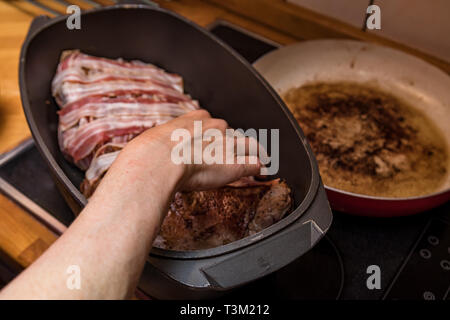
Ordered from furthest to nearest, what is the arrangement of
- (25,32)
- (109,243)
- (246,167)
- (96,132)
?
1. (25,32)
2. (96,132)
3. (246,167)
4. (109,243)

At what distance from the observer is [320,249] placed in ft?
3.10

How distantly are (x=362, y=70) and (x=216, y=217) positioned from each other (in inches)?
27.7

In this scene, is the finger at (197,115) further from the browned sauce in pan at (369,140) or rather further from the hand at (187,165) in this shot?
the browned sauce in pan at (369,140)

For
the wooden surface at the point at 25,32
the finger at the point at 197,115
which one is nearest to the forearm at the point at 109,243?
the finger at the point at 197,115

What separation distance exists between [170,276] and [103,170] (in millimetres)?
359

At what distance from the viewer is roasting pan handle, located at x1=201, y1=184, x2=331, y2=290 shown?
58 cm

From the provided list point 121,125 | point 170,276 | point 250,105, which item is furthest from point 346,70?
point 170,276

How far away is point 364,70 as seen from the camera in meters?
1.26

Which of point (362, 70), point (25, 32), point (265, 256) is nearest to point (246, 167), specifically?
point (265, 256)

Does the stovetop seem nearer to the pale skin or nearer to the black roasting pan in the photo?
the black roasting pan

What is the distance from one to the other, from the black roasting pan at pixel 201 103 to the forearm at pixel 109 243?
3.5 inches

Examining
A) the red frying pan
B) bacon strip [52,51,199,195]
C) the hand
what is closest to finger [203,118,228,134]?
the hand

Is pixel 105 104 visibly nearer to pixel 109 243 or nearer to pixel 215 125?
pixel 215 125

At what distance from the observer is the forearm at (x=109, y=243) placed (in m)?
0.46
